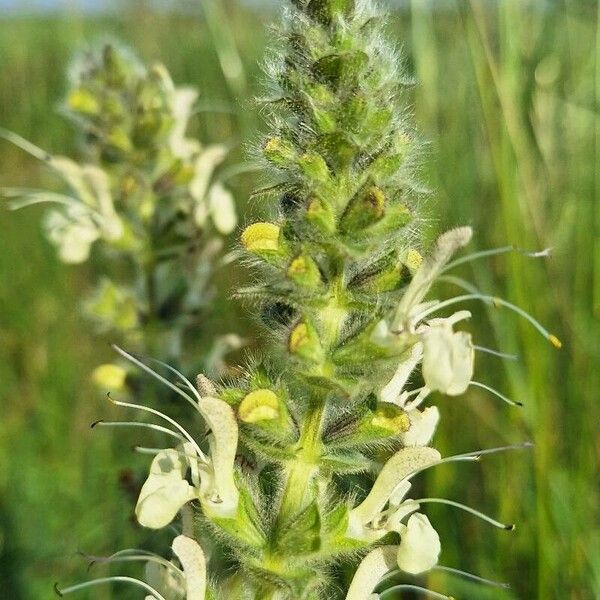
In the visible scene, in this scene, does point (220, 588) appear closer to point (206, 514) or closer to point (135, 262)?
point (206, 514)

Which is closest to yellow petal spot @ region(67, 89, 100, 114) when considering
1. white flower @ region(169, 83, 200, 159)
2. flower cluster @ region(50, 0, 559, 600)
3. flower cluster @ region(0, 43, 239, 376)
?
flower cluster @ region(0, 43, 239, 376)

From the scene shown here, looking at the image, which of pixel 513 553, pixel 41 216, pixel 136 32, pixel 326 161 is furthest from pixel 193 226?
pixel 136 32

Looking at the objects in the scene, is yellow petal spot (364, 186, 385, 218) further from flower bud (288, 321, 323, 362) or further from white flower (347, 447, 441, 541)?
white flower (347, 447, 441, 541)

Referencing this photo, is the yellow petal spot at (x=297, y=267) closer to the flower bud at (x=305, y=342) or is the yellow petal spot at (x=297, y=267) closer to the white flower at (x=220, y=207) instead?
the flower bud at (x=305, y=342)

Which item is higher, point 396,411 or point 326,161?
point 326,161

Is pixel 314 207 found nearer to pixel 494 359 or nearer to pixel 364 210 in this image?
pixel 364 210

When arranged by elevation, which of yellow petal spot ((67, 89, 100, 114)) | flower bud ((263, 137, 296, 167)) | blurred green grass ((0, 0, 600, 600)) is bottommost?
blurred green grass ((0, 0, 600, 600))

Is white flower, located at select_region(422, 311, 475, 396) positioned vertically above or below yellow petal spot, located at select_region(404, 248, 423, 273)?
below
